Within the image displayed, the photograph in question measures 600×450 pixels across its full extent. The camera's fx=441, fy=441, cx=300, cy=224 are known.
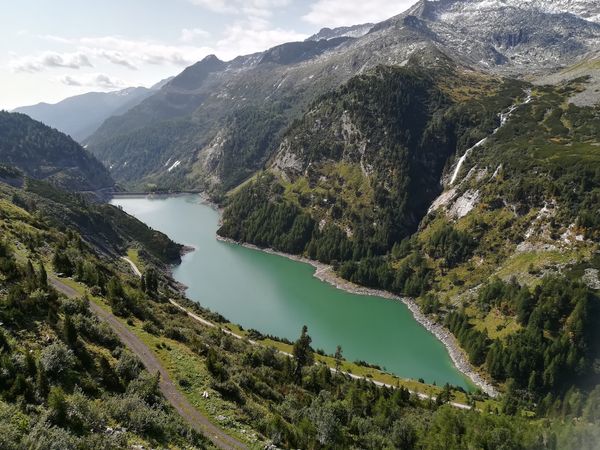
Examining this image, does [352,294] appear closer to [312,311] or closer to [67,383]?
[312,311]


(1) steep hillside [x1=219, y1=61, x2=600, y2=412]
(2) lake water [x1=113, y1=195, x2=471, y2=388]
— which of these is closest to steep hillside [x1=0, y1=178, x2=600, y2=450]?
(1) steep hillside [x1=219, y1=61, x2=600, y2=412]

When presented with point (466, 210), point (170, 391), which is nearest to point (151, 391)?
point (170, 391)

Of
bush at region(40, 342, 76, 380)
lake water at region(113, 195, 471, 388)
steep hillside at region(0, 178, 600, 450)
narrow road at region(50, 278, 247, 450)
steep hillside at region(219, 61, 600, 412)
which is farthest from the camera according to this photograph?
lake water at region(113, 195, 471, 388)

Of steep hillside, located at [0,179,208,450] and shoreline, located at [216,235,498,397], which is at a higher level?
steep hillside, located at [0,179,208,450]

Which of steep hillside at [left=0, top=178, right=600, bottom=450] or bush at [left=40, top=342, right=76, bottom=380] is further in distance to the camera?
bush at [left=40, top=342, right=76, bottom=380]

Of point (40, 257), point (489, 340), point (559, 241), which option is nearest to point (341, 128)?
point (559, 241)

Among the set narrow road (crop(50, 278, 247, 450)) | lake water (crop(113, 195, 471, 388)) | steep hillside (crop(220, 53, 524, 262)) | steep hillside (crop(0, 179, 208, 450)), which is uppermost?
steep hillside (crop(220, 53, 524, 262))

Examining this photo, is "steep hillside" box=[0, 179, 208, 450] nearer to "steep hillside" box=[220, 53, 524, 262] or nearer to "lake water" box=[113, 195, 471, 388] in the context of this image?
"lake water" box=[113, 195, 471, 388]

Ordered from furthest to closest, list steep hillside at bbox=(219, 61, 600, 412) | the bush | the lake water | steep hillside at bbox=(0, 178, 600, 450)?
the lake water, steep hillside at bbox=(219, 61, 600, 412), the bush, steep hillside at bbox=(0, 178, 600, 450)
